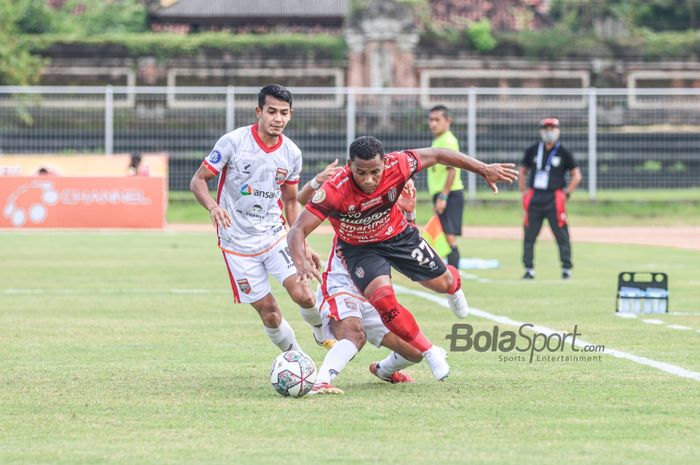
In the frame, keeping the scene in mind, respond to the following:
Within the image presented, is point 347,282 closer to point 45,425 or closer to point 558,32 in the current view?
point 45,425

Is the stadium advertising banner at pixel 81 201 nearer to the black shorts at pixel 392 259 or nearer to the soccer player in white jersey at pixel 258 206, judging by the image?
the soccer player in white jersey at pixel 258 206

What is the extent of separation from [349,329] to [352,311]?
16cm

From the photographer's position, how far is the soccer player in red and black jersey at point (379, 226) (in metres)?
8.97

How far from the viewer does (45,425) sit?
7496mm

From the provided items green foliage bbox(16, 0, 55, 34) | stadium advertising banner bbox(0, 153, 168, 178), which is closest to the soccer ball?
stadium advertising banner bbox(0, 153, 168, 178)

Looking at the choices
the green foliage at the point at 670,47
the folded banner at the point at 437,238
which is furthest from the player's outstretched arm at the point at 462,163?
the green foliage at the point at 670,47

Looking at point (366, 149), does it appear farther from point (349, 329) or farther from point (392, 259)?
point (349, 329)

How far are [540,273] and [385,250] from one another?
35.9ft

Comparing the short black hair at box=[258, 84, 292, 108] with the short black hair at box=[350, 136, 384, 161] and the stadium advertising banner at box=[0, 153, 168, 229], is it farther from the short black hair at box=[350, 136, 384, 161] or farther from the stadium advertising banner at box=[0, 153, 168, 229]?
the stadium advertising banner at box=[0, 153, 168, 229]

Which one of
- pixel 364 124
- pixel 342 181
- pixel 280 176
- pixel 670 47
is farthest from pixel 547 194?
pixel 670 47

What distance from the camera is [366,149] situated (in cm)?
886

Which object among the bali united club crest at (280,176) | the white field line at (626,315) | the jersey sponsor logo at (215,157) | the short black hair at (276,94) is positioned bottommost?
the white field line at (626,315)

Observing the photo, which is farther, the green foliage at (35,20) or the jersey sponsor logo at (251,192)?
→ the green foliage at (35,20)

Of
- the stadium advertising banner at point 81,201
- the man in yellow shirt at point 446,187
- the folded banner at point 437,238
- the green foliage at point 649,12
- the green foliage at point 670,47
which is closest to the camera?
the man in yellow shirt at point 446,187
